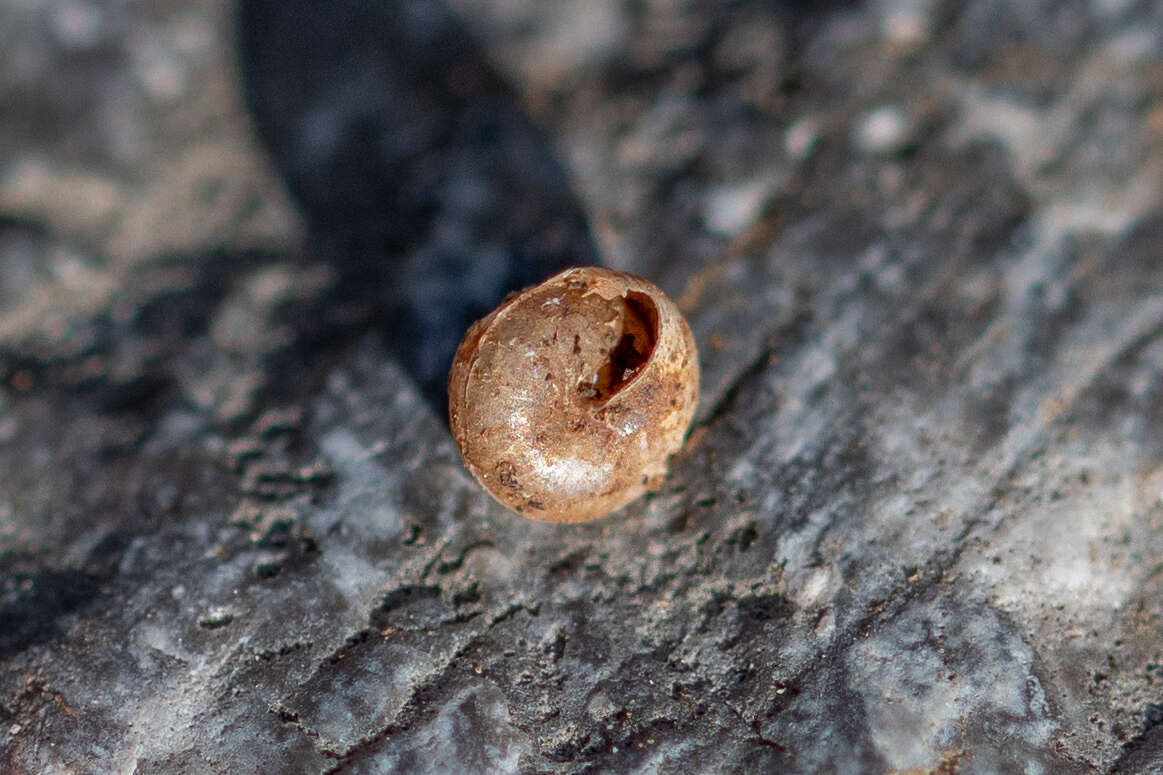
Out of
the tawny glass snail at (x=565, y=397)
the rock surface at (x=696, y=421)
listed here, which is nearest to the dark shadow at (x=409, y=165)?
the rock surface at (x=696, y=421)

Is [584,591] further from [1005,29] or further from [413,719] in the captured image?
[1005,29]

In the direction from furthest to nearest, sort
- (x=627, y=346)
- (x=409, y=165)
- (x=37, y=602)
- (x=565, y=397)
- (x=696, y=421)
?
(x=409, y=165) < (x=696, y=421) < (x=37, y=602) < (x=627, y=346) < (x=565, y=397)

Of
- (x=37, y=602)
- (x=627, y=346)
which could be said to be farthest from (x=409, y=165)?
(x=37, y=602)

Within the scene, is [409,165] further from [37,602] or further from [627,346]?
[37,602]

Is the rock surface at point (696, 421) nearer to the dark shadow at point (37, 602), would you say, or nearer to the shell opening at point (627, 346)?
the dark shadow at point (37, 602)

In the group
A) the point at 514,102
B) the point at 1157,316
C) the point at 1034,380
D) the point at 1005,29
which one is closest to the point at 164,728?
the point at 514,102

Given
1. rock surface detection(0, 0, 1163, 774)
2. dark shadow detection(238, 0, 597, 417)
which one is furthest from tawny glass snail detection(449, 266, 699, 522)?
dark shadow detection(238, 0, 597, 417)
